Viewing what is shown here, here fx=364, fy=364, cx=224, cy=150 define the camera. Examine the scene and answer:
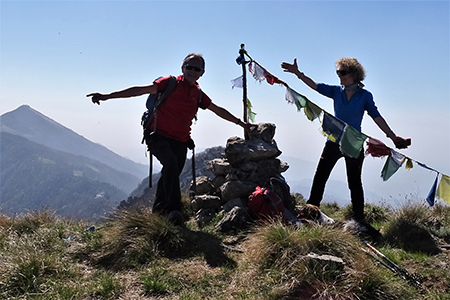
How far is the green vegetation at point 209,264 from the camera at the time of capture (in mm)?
4445

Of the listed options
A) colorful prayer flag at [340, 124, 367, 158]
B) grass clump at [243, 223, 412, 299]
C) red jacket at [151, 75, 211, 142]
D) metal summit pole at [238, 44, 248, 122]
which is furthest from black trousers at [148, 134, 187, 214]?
colorful prayer flag at [340, 124, 367, 158]

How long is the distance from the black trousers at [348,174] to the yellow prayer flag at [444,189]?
1379 mm

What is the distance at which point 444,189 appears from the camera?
683 centimetres

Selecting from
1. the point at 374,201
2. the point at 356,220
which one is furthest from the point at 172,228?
the point at 374,201

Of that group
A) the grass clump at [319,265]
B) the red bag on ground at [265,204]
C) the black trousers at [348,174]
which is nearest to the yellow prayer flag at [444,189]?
the black trousers at [348,174]

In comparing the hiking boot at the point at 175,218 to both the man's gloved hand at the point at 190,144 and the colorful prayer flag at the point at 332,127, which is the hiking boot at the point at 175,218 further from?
the colorful prayer flag at the point at 332,127

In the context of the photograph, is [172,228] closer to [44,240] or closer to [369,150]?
[44,240]

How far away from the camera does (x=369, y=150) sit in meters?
7.16

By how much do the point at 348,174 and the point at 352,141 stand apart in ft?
2.51

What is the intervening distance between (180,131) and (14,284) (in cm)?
359

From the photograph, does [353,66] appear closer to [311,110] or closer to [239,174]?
[311,110]

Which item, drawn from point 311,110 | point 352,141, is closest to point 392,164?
point 352,141

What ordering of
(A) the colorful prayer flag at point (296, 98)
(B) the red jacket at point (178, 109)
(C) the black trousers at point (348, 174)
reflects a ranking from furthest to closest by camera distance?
(A) the colorful prayer flag at point (296, 98)
(C) the black trousers at point (348, 174)
(B) the red jacket at point (178, 109)

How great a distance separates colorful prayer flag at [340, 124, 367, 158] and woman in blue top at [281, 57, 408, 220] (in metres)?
0.22
